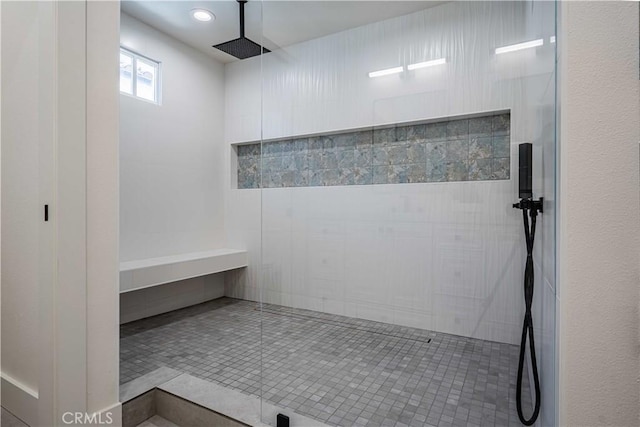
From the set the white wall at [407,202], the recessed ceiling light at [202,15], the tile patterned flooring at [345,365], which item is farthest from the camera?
the recessed ceiling light at [202,15]

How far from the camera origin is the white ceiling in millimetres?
2604

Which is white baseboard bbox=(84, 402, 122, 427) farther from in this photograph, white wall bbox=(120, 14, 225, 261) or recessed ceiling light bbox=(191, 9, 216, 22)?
recessed ceiling light bbox=(191, 9, 216, 22)

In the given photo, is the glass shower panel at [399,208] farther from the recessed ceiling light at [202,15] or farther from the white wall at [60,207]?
the white wall at [60,207]

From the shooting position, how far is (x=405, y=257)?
2.40m

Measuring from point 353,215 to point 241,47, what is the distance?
2.13 m

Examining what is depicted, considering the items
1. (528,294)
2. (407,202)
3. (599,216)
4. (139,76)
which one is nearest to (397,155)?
(407,202)

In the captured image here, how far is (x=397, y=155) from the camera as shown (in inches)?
97.3

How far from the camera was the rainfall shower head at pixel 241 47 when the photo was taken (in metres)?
3.23

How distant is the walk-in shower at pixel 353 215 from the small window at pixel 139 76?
0.26 feet

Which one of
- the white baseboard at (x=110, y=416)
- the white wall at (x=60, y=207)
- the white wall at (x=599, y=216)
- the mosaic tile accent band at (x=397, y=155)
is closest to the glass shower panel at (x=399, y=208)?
the mosaic tile accent band at (x=397, y=155)

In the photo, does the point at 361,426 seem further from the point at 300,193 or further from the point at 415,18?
the point at 415,18

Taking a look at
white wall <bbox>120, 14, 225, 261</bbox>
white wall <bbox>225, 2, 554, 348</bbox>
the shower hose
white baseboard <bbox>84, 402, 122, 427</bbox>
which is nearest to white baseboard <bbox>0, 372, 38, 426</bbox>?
white baseboard <bbox>84, 402, 122, 427</bbox>

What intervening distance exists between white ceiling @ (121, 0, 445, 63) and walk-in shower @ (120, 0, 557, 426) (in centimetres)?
2

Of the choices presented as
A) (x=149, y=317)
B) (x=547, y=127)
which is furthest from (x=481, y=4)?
(x=149, y=317)
